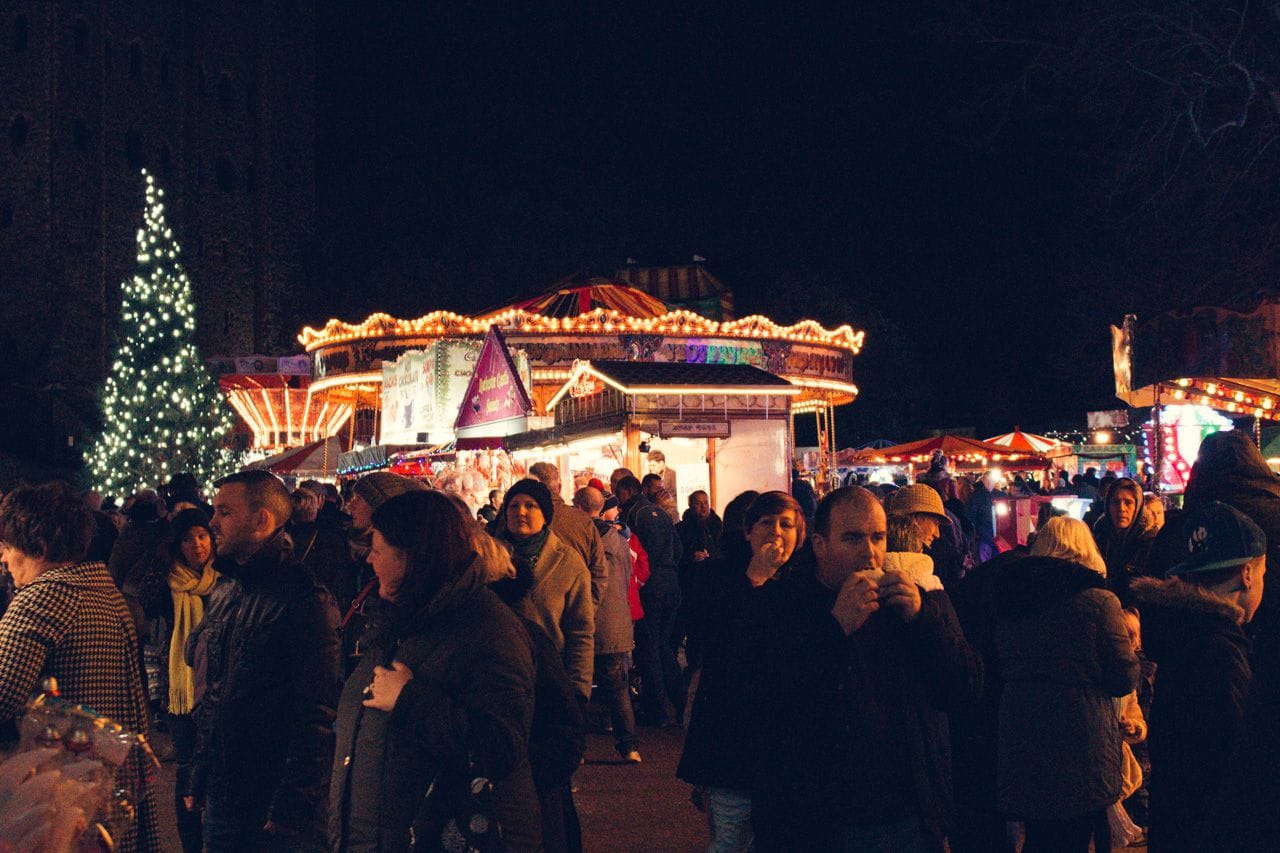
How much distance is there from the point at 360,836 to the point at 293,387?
34.5 metres

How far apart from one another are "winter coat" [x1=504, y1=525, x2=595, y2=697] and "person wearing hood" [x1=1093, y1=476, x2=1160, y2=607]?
9.99 feet

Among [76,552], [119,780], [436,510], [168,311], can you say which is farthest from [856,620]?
[168,311]

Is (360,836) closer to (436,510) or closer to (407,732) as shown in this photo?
(407,732)

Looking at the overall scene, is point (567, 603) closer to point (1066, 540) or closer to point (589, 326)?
point (1066, 540)

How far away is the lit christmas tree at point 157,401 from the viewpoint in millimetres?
37344

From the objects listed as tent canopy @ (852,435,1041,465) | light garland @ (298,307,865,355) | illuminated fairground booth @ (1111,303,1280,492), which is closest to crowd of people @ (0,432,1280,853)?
illuminated fairground booth @ (1111,303,1280,492)

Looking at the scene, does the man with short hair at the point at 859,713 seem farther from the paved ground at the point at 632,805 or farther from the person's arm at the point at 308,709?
the paved ground at the point at 632,805

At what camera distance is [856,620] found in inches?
124

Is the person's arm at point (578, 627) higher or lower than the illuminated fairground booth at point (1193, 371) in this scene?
lower

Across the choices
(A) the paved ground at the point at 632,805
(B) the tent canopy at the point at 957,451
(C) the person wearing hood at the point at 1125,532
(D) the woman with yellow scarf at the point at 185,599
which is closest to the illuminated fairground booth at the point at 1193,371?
(C) the person wearing hood at the point at 1125,532

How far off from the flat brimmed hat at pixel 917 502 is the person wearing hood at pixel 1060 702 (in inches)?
67.4

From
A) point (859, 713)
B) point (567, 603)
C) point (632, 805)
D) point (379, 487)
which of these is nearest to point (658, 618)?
point (632, 805)

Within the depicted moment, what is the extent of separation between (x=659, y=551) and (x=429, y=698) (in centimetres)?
698

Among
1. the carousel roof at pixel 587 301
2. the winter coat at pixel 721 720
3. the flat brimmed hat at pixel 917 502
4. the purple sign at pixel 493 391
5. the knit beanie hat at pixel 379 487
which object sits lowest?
the winter coat at pixel 721 720
